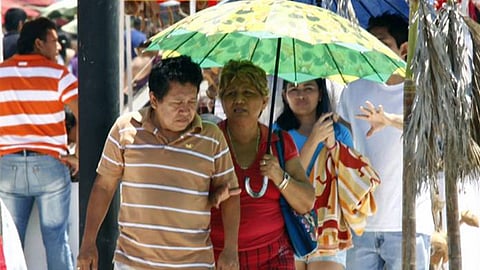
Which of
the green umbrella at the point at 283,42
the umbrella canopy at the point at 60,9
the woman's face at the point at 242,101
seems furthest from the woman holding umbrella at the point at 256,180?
the umbrella canopy at the point at 60,9

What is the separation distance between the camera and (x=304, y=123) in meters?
6.54

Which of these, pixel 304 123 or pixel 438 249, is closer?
pixel 304 123

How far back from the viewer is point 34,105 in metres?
8.12

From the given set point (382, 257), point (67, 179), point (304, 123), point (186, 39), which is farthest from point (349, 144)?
point (67, 179)

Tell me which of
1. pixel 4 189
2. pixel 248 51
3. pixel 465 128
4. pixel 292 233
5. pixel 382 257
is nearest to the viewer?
pixel 465 128

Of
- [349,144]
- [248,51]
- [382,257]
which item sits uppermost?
[248,51]

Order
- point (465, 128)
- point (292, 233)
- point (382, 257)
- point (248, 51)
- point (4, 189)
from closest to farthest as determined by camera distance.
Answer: point (465, 128) < point (292, 233) < point (248, 51) < point (382, 257) < point (4, 189)

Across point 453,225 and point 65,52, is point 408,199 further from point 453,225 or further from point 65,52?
point 65,52

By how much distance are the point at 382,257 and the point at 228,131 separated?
155 centimetres

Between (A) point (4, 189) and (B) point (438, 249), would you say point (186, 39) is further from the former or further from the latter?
(A) point (4, 189)

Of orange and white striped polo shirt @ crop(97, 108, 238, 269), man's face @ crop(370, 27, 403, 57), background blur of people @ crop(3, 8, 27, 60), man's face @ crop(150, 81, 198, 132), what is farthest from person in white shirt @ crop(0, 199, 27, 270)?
background blur of people @ crop(3, 8, 27, 60)

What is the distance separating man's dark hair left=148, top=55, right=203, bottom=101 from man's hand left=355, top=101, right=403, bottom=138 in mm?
1464

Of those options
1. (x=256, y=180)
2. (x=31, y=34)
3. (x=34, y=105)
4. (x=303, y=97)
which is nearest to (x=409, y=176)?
(x=256, y=180)

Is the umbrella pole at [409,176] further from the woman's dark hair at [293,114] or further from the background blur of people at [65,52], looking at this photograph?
the background blur of people at [65,52]
